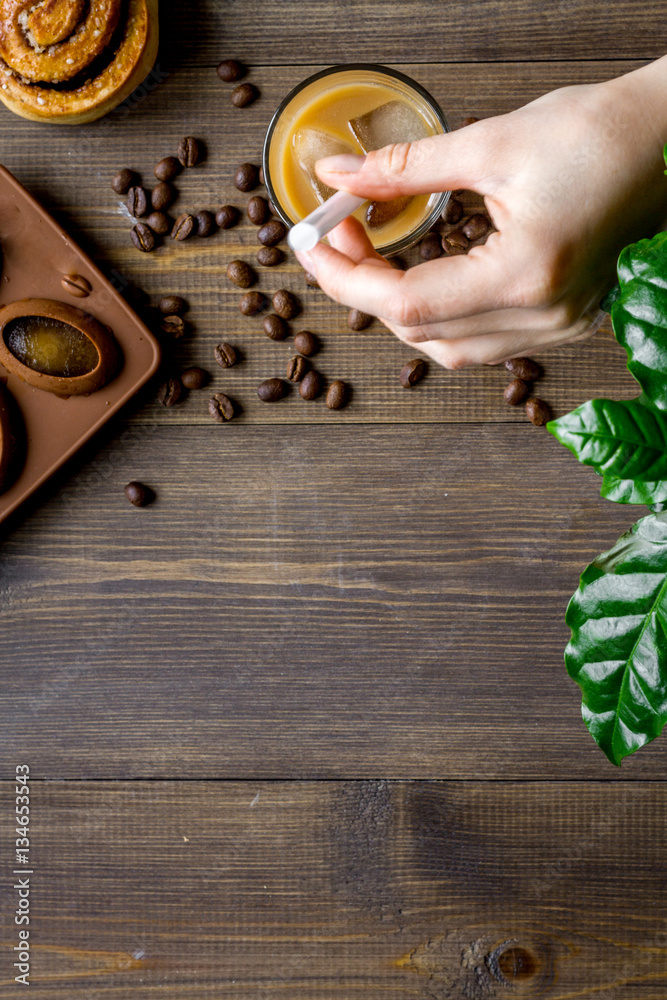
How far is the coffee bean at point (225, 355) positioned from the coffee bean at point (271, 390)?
6 centimetres

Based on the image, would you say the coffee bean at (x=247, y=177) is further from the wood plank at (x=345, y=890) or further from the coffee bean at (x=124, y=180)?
the wood plank at (x=345, y=890)

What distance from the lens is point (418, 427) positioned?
1.14 metres

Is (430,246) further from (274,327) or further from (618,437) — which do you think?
(618,437)

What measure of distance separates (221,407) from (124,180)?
13.9 inches

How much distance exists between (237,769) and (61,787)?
0.27 m

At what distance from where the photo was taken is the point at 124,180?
A: 3.66 ft

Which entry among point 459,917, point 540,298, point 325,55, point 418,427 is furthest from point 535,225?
point 459,917

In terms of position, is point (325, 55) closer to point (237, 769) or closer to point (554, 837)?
point (237, 769)

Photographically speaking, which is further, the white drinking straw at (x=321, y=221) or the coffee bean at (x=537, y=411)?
the coffee bean at (x=537, y=411)

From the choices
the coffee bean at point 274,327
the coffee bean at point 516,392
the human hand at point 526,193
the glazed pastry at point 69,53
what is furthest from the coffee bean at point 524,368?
the glazed pastry at point 69,53

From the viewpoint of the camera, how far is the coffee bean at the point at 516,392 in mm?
1112

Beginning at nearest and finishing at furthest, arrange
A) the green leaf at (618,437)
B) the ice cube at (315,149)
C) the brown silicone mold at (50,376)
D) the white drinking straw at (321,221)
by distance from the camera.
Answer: the green leaf at (618,437) < the white drinking straw at (321,221) < the ice cube at (315,149) < the brown silicone mold at (50,376)

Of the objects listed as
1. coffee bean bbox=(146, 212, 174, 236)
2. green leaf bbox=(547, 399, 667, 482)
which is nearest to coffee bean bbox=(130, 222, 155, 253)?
coffee bean bbox=(146, 212, 174, 236)

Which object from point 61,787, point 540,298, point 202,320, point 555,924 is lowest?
point 555,924
